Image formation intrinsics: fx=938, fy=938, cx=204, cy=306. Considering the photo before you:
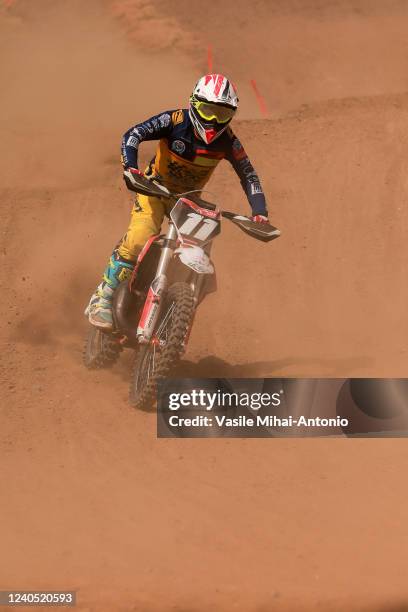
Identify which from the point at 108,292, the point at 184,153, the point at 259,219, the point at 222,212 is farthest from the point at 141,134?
the point at 108,292

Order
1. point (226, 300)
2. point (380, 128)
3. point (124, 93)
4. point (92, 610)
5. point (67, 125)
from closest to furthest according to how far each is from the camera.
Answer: point (92, 610) → point (226, 300) → point (380, 128) → point (67, 125) → point (124, 93)

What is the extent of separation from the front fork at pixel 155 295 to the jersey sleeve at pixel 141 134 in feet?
2.56

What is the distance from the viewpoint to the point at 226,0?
22.6 m

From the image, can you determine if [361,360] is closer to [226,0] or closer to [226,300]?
[226,300]

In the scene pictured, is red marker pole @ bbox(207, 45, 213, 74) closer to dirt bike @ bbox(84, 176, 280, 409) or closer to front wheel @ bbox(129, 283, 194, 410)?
dirt bike @ bbox(84, 176, 280, 409)

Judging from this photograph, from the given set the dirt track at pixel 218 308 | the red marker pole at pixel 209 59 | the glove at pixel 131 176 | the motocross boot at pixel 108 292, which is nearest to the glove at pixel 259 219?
the glove at pixel 131 176

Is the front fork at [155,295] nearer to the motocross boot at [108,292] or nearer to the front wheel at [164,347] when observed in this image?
the front wheel at [164,347]

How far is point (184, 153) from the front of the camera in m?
8.47

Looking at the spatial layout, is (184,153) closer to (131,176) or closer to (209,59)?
(131,176)

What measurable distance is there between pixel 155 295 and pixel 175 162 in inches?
57.8

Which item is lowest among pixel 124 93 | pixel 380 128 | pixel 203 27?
pixel 380 128

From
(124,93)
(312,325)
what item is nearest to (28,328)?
(312,325)

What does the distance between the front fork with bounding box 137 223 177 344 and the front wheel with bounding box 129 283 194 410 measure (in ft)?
0.28

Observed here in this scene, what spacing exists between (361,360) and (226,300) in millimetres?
2261
